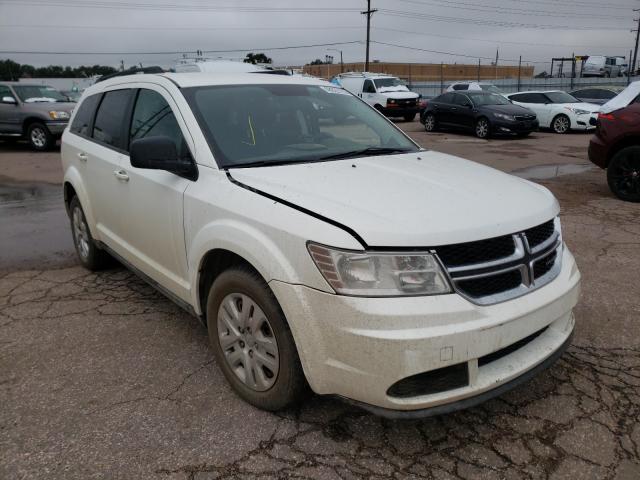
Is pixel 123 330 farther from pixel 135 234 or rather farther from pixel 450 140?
pixel 450 140

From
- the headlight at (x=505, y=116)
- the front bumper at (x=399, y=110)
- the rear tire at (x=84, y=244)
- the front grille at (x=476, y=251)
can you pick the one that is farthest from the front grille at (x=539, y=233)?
the front bumper at (x=399, y=110)

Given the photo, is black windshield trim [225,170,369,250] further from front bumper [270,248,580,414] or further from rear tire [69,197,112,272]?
rear tire [69,197,112,272]

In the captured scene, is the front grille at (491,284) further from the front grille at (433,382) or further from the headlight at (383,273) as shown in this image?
the front grille at (433,382)

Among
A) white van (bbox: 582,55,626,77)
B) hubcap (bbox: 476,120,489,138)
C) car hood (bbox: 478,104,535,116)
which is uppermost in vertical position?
white van (bbox: 582,55,626,77)

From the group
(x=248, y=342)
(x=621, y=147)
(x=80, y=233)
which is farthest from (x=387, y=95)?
(x=248, y=342)

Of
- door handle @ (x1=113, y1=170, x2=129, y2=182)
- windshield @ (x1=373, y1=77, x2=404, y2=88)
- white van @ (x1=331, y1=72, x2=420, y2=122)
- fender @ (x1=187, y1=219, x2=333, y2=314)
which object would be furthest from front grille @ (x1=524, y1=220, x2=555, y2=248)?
windshield @ (x1=373, y1=77, x2=404, y2=88)

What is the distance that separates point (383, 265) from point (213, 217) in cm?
102

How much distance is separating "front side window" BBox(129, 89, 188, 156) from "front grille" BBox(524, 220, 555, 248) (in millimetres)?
1949

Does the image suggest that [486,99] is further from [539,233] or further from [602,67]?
[602,67]

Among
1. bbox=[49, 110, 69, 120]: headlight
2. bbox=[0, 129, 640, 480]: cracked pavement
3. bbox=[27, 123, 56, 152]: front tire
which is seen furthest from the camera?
bbox=[27, 123, 56, 152]: front tire

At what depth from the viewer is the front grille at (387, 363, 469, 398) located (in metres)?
2.22

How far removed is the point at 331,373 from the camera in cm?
229

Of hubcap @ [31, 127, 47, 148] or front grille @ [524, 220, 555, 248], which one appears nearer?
front grille @ [524, 220, 555, 248]

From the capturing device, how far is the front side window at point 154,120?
329 centimetres
